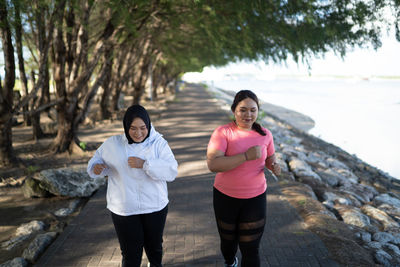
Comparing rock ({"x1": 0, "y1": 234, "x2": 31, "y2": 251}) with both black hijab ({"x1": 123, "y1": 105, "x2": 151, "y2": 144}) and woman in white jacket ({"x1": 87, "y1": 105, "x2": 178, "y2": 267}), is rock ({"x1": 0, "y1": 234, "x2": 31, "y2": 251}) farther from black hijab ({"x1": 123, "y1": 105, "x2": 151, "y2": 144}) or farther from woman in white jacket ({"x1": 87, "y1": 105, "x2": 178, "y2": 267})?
black hijab ({"x1": 123, "y1": 105, "x2": 151, "y2": 144})

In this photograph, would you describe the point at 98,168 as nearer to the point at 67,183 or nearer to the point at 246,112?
the point at 246,112

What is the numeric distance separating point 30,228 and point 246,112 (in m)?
3.72

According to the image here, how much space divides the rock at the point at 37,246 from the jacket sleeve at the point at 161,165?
2.29 metres

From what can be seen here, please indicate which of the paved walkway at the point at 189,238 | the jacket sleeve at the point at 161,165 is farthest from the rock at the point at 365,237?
the jacket sleeve at the point at 161,165

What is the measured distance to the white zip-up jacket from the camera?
284 centimetres

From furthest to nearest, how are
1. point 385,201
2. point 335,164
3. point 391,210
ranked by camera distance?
point 335,164
point 385,201
point 391,210

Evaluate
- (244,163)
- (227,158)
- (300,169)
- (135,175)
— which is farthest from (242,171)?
(300,169)

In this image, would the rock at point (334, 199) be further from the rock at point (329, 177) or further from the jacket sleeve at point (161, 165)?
the jacket sleeve at point (161, 165)

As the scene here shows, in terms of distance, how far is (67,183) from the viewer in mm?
6113

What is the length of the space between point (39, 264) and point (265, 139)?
2.87 meters

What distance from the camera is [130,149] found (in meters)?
2.86

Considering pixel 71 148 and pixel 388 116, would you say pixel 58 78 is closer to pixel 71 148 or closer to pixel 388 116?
pixel 71 148

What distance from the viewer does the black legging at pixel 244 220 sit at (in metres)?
3.05

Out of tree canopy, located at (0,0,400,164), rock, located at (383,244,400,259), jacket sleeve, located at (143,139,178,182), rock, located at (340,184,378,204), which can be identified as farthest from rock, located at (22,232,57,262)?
rock, located at (340,184,378,204)
